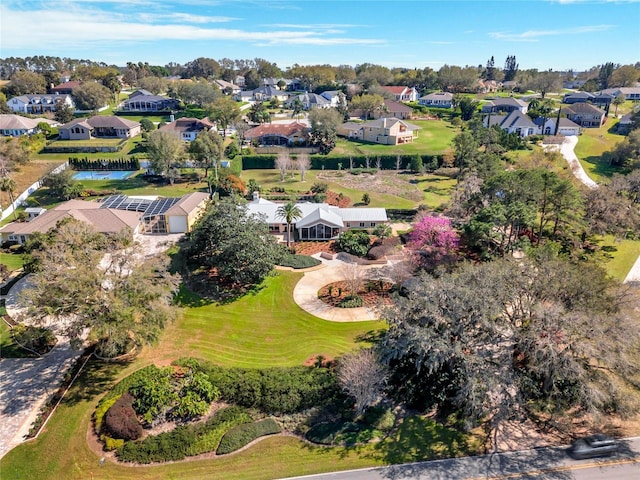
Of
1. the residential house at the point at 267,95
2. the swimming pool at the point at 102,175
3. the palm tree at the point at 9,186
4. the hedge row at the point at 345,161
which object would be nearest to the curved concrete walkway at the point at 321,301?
the hedge row at the point at 345,161

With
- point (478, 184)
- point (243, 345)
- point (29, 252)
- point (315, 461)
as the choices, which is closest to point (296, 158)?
point (478, 184)

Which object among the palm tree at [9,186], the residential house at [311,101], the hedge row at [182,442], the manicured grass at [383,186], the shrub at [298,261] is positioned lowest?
the hedge row at [182,442]

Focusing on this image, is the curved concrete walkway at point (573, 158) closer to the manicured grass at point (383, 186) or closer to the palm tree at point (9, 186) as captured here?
the manicured grass at point (383, 186)

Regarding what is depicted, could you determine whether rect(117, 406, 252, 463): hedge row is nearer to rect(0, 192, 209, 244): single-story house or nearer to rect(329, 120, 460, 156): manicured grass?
rect(0, 192, 209, 244): single-story house

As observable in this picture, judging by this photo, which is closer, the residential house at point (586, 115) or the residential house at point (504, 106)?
the residential house at point (586, 115)

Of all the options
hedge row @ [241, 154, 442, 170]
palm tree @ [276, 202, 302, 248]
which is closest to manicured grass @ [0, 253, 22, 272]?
palm tree @ [276, 202, 302, 248]

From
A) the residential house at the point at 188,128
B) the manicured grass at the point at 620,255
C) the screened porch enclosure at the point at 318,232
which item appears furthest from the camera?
the residential house at the point at 188,128

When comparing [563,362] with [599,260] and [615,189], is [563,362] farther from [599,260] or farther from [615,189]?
[615,189]

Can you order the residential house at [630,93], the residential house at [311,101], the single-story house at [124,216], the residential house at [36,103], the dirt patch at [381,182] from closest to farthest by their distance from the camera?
the single-story house at [124,216] → the dirt patch at [381,182] → the residential house at [36,103] → the residential house at [311,101] → the residential house at [630,93]
